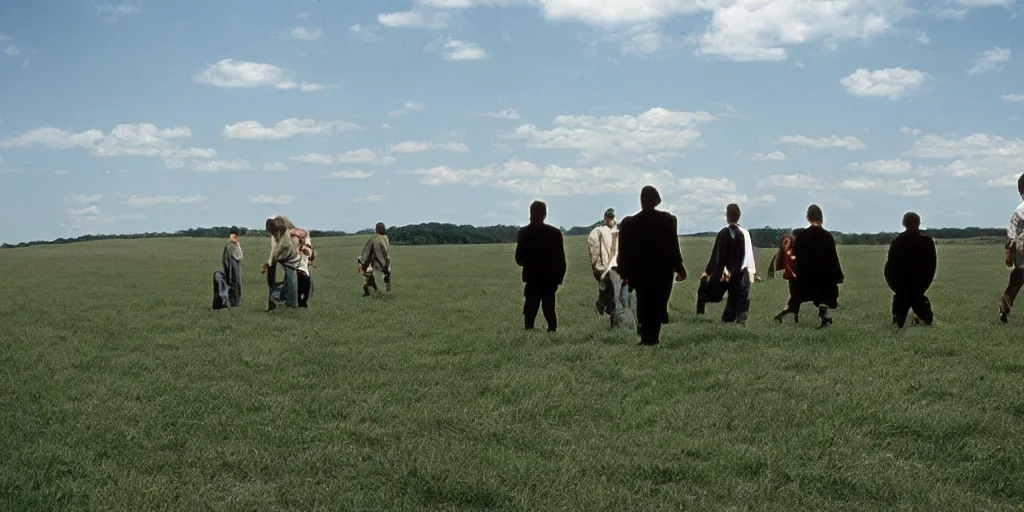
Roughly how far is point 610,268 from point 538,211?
1.78m

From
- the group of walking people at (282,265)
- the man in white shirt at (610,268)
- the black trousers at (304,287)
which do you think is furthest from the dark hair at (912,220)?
the black trousers at (304,287)

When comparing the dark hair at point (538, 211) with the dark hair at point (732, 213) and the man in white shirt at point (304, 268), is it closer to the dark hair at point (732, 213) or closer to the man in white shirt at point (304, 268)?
the dark hair at point (732, 213)

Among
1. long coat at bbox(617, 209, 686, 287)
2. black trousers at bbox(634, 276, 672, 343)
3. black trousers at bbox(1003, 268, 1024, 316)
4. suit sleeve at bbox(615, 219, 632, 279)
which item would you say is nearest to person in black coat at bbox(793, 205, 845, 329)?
black trousers at bbox(1003, 268, 1024, 316)

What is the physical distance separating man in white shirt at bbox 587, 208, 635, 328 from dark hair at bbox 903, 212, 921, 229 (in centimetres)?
480

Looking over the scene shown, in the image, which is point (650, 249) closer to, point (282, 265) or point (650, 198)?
point (650, 198)

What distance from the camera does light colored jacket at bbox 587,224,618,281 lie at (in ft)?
55.8

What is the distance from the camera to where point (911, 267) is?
16.4m

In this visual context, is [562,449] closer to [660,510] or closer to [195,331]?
[660,510]

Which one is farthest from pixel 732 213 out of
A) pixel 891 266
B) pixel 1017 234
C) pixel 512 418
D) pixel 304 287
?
pixel 304 287

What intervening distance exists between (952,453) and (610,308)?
9412 mm

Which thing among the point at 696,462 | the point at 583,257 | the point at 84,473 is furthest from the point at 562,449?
the point at 583,257

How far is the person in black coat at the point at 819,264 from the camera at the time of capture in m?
16.9

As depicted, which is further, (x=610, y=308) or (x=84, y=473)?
(x=610, y=308)

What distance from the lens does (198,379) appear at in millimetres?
12219
